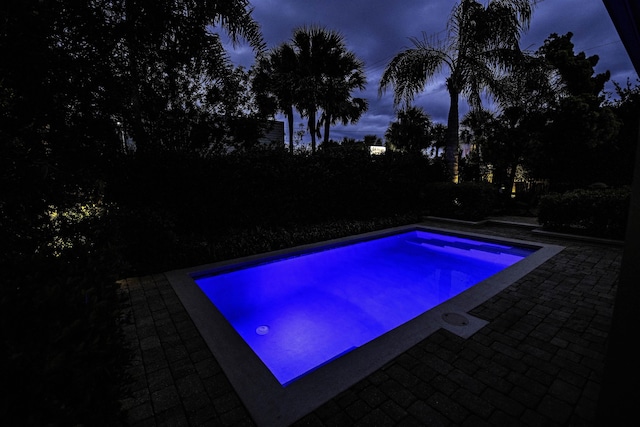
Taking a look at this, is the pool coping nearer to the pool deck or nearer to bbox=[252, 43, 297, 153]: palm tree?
the pool deck

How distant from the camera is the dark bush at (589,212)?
7.62m

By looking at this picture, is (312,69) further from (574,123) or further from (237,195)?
(574,123)

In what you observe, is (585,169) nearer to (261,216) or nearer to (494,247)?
(494,247)

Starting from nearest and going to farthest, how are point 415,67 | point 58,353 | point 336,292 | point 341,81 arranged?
point 58,353
point 336,292
point 415,67
point 341,81

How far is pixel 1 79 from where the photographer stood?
8.29 feet

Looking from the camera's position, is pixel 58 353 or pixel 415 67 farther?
pixel 415 67

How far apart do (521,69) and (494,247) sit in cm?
740

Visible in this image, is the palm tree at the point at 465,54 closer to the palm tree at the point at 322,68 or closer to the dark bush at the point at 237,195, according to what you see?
the dark bush at the point at 237,195

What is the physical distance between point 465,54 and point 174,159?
461 inches

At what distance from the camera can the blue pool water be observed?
448 cm

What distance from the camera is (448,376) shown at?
2.67 meters

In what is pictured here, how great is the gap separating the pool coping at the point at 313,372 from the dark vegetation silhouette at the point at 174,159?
3.50 ft

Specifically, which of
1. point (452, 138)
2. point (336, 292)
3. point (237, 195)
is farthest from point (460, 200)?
point (237, 195)

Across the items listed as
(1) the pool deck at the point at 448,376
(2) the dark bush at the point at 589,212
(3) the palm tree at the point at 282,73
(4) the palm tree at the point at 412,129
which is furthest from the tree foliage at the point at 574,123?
(3) the palm tree at the point at 282,73
